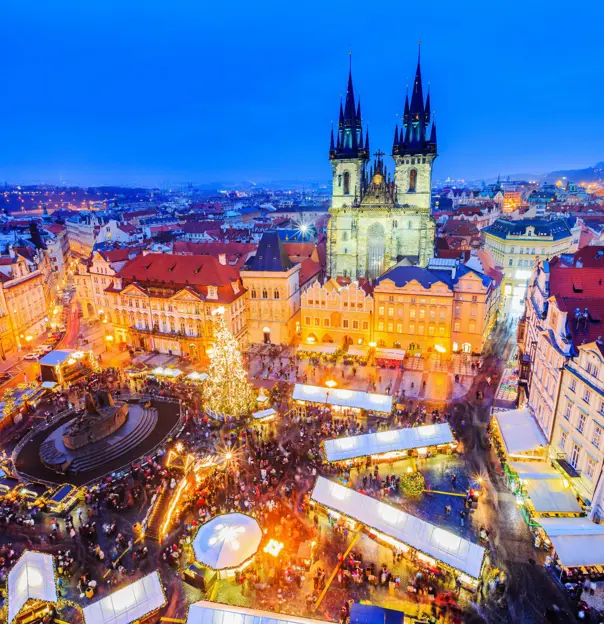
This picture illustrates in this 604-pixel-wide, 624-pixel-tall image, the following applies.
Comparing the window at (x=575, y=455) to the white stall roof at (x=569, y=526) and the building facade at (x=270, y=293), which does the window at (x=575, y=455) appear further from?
the building facade at (x=270, y=293)

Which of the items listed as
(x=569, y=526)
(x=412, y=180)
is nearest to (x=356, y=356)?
(x=569, y=526)

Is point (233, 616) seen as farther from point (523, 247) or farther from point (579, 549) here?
point (523, 247)

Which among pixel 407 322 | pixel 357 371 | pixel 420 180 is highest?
pixel 420 180

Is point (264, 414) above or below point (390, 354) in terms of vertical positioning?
below

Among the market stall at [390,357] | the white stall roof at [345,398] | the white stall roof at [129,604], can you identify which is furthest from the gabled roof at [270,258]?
the white stall roof at [129,604]

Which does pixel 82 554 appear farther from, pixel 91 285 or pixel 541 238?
pixel 541 238

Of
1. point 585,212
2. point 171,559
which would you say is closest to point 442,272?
point 171,559
